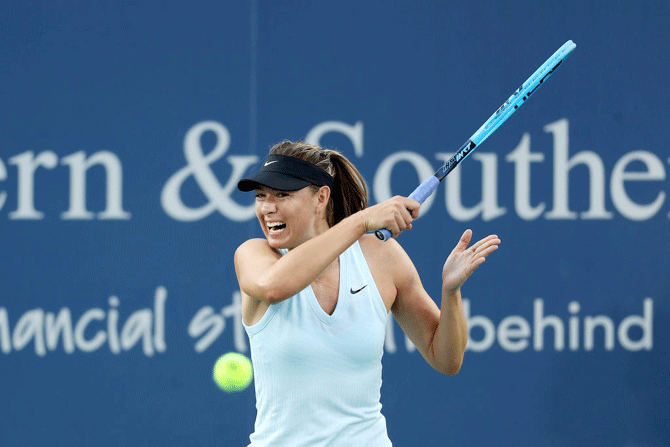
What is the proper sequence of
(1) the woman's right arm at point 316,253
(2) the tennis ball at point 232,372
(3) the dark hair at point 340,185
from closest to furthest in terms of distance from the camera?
(1) the woman's right arm at point 316,253 < (3) the dark hair at point 340,185 < (2) the tennis ball at point 232,372

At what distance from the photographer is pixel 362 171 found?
3605 mm

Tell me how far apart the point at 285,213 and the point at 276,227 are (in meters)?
0.05

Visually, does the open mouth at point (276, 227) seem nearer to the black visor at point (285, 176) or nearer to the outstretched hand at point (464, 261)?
the black visor at point (285, 176)

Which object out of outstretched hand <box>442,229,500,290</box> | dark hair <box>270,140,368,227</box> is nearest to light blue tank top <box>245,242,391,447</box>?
A: outstretched hand <box>442,229,500,290</box>

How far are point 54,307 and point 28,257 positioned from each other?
0.28m

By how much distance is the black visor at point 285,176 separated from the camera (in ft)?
6.21

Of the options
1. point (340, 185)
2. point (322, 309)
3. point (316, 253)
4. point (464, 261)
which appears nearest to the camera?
point (316, 253)

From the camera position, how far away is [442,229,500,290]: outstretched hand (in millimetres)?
1916

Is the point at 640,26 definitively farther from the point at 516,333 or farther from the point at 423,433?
the point at 423,433

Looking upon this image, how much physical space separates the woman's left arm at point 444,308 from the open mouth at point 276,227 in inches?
13.1

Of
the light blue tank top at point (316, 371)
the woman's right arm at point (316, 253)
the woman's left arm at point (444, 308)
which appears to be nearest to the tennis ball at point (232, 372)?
the woman's left arm at point (444, 308)

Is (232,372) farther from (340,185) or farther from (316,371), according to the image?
(316,371)

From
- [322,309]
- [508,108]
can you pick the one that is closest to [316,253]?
[322,309]

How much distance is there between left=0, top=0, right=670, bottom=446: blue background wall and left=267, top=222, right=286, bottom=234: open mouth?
1630mm
